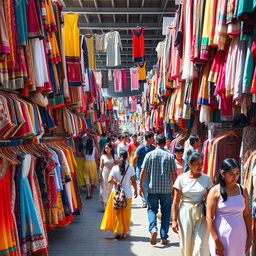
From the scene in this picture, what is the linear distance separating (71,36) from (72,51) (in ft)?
1.11

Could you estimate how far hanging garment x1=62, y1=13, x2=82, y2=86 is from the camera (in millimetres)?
6387

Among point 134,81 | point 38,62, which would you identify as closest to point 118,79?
point 134,81

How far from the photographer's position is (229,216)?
3.15 m

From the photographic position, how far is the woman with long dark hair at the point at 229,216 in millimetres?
3119

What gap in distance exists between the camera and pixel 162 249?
4973mm

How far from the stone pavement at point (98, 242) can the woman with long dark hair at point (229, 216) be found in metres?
1.77

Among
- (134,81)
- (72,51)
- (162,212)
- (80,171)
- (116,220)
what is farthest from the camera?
(134,81)

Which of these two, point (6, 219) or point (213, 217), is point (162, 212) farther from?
point (6, 219)

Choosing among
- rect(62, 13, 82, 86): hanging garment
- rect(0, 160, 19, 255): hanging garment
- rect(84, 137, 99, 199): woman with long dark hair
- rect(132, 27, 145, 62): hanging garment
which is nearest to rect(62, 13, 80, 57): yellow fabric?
rect(62, 13, 82, 86): hanging garment

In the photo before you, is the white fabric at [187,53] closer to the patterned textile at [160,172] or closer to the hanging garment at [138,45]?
the patterned textile at [160,172]

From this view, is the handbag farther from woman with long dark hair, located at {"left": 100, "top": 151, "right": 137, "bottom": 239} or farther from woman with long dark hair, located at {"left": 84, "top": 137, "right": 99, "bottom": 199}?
woman with long dark hair, located at {"left": 84, "top": 137, "right": 99, "bottom": 199}

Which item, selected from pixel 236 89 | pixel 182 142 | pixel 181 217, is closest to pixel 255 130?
pixel 236 89

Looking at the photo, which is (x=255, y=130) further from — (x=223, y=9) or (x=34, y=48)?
(x=34, y=48)

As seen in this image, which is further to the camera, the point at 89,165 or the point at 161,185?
the point at 89,165
